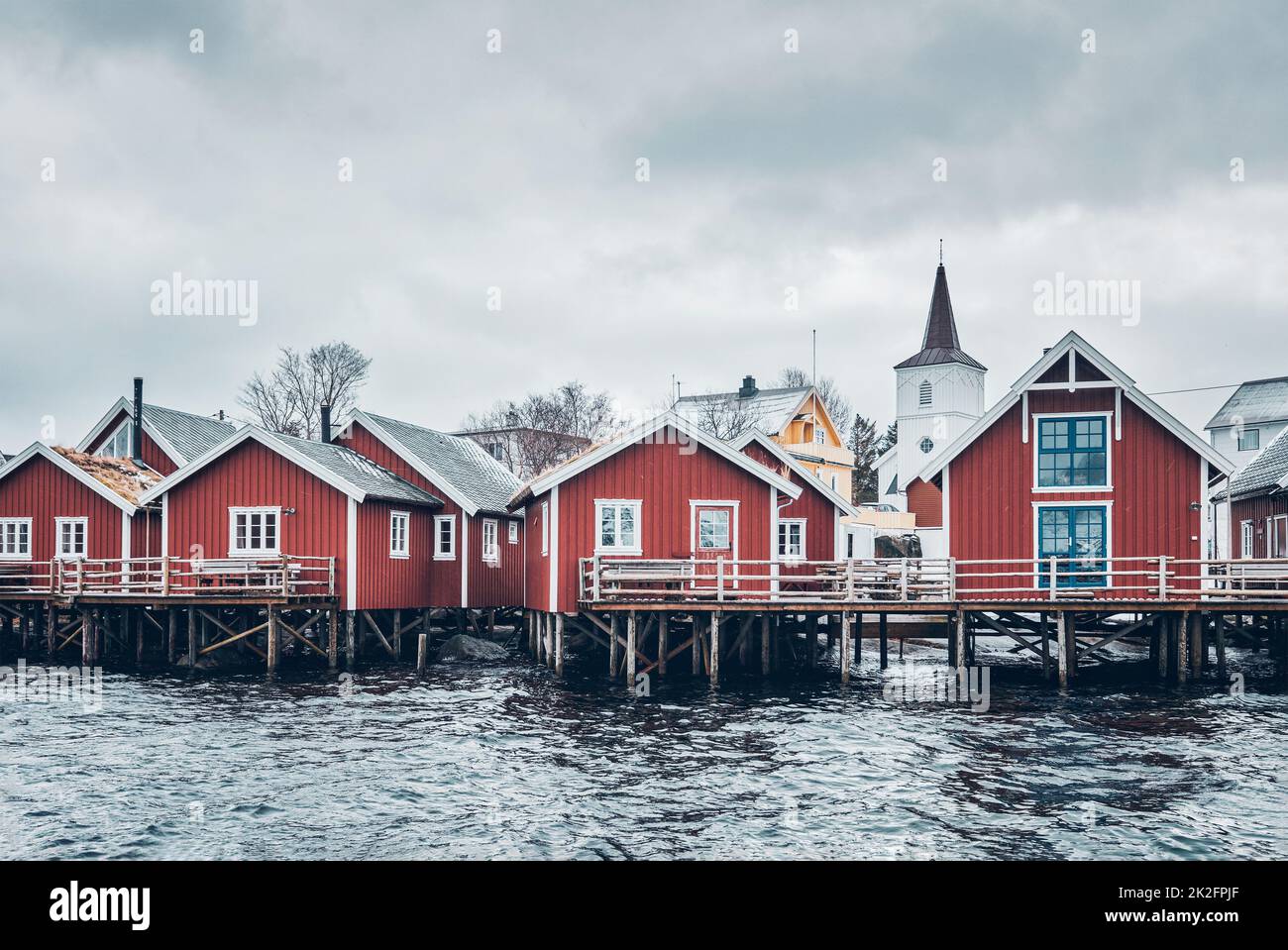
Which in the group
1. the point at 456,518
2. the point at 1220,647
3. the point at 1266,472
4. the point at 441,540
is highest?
the point at 1266,472

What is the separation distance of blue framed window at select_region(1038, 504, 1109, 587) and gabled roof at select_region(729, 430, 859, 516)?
21.0 ft

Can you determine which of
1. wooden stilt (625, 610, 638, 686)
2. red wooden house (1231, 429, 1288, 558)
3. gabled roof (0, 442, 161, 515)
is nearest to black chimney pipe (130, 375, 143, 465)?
gabled roof (0, 442, 161, 515)

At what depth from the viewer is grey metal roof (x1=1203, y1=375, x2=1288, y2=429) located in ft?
238

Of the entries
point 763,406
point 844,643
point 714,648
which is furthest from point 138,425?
point 763,406

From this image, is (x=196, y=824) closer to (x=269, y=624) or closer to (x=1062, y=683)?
(x=269, y=624)

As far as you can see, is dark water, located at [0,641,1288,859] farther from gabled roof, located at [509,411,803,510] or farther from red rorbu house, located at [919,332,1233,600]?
gabled roof, located at [509,411,803,510]

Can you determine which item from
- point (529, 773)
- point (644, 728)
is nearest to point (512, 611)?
point (644, 728)

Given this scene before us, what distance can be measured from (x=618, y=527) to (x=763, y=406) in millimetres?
34968

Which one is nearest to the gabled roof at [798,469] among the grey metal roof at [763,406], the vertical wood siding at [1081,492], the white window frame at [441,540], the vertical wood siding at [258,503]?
the vertical wood siding at [1081,492]

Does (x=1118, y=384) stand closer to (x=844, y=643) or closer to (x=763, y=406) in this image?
(x=844, y=643)

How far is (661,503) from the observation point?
28.7 meters

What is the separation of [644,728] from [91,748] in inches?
372
